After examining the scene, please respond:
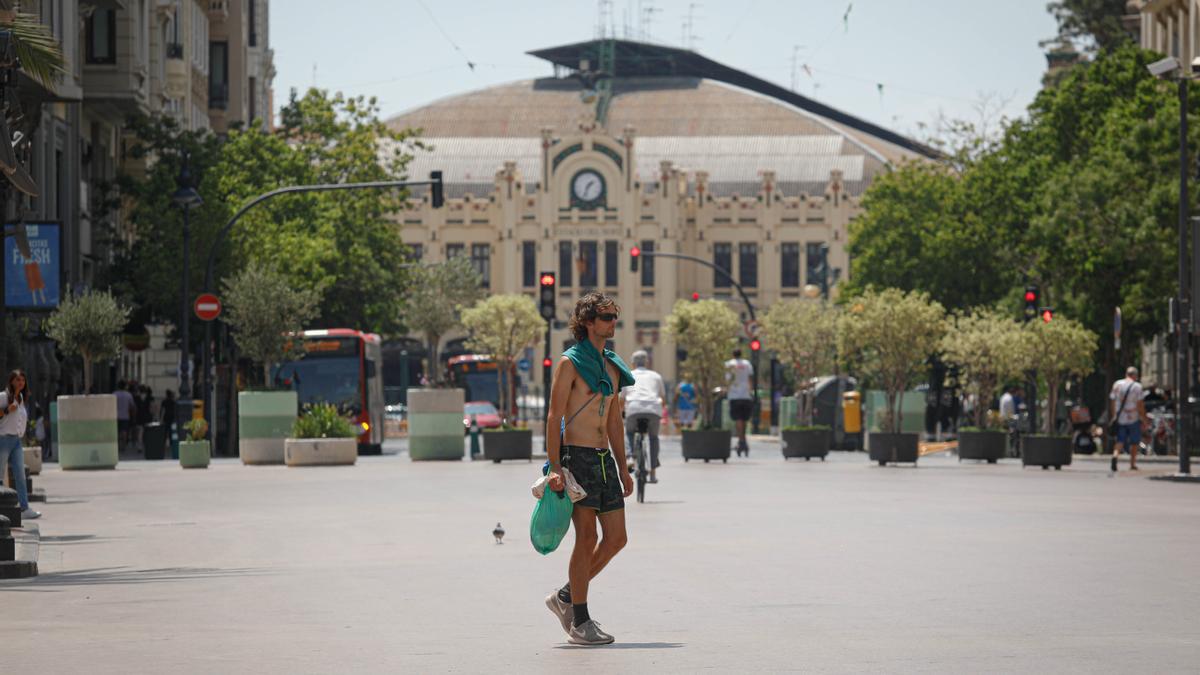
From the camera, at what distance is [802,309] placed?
265 feet

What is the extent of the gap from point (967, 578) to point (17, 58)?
979 cm

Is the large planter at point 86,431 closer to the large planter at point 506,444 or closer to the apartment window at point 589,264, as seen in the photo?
the large planter at point 506,444

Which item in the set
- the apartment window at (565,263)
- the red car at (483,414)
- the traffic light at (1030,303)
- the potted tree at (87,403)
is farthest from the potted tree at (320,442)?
the apartment window at (565,263)

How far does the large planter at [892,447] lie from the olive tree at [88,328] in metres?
13.0

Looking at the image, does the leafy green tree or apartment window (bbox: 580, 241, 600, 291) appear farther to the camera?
apartment window (bbox: 580, 241, 600, 291)

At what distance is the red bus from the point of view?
2021 inches

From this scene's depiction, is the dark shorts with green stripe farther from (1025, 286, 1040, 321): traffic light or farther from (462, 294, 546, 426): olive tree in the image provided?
(462, 294, 546, 426): olive tree

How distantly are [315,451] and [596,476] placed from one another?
27.5 m

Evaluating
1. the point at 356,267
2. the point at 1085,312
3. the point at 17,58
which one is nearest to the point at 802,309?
the point at 356,267

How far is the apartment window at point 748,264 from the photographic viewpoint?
12400 centimetres

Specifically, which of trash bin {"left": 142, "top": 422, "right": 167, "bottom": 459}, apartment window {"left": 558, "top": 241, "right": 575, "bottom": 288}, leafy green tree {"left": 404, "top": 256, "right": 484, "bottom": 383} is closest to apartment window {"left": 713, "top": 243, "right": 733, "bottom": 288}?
apartment window {"left": 558, "top": 241, "right": 575, "bottom": 288}

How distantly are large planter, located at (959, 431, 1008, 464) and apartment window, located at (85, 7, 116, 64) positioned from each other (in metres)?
24.7

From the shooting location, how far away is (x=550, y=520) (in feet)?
36.9

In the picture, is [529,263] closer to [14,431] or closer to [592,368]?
[14,431]
